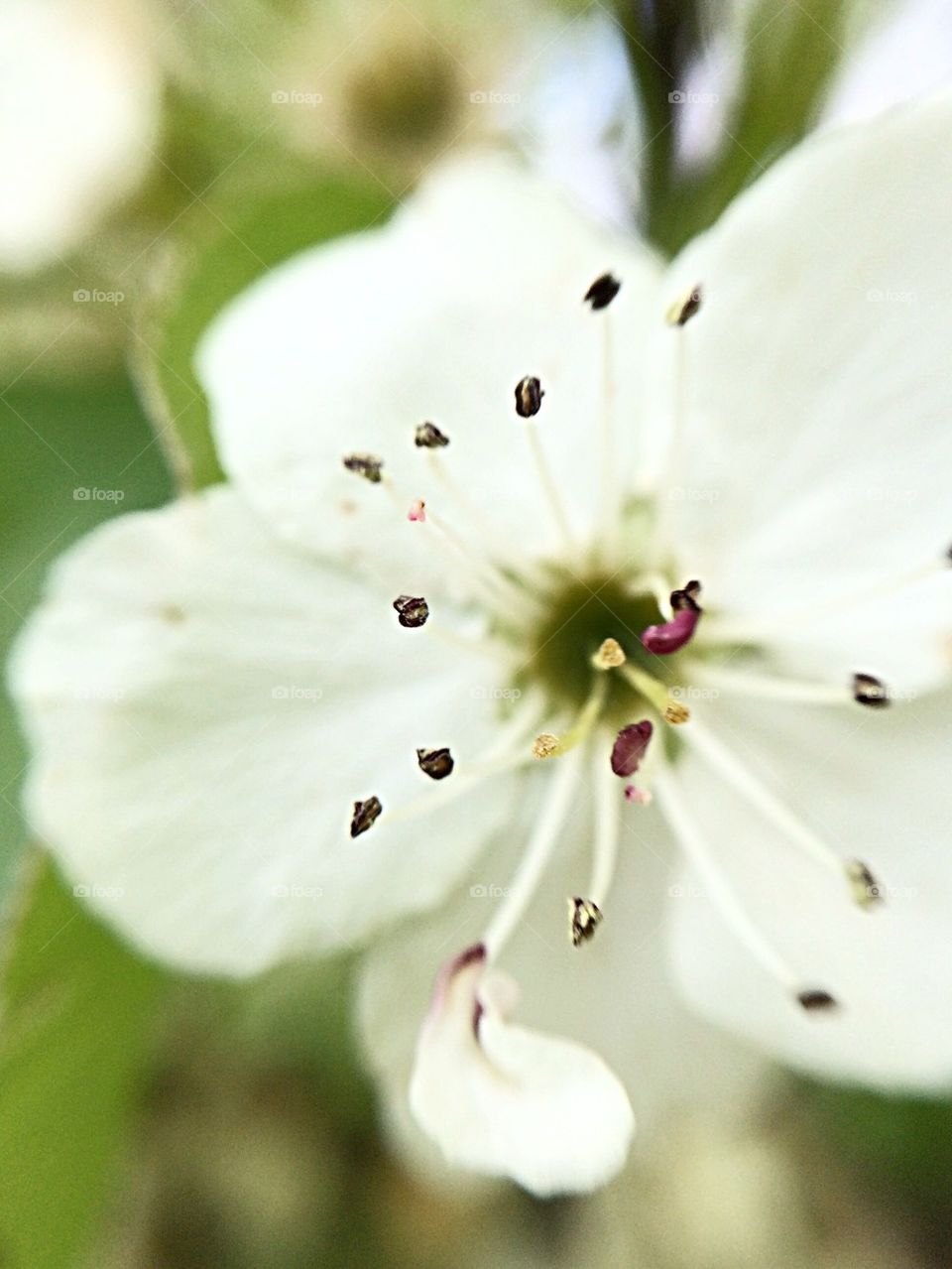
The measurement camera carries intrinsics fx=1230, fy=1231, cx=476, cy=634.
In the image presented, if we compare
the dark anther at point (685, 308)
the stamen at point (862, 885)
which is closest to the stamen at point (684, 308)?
the dark anther at point (685, 308)

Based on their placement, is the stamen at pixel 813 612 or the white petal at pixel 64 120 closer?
the stamen at pixel 813 612

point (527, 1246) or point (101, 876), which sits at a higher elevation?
point (101, 876)

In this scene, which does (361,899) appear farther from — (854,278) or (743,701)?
(854,278)

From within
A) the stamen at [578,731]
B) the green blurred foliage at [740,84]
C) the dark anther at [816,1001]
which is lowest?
the dark anther at [816,1001]

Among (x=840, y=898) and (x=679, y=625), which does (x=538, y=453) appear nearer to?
(x=679, y=625)

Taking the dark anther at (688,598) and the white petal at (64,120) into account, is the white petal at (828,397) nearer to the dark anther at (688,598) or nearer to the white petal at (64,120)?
the dark anther at (688,598)

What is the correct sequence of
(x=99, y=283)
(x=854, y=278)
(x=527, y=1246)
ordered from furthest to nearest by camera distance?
(x=527, y=1246) < (x=99, y=283) < (x=854, y=278)

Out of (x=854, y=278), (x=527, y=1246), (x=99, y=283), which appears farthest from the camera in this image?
(x=527, y=1246)

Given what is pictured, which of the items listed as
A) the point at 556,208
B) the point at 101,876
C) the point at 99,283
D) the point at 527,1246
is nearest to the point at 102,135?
the point at 99,283
